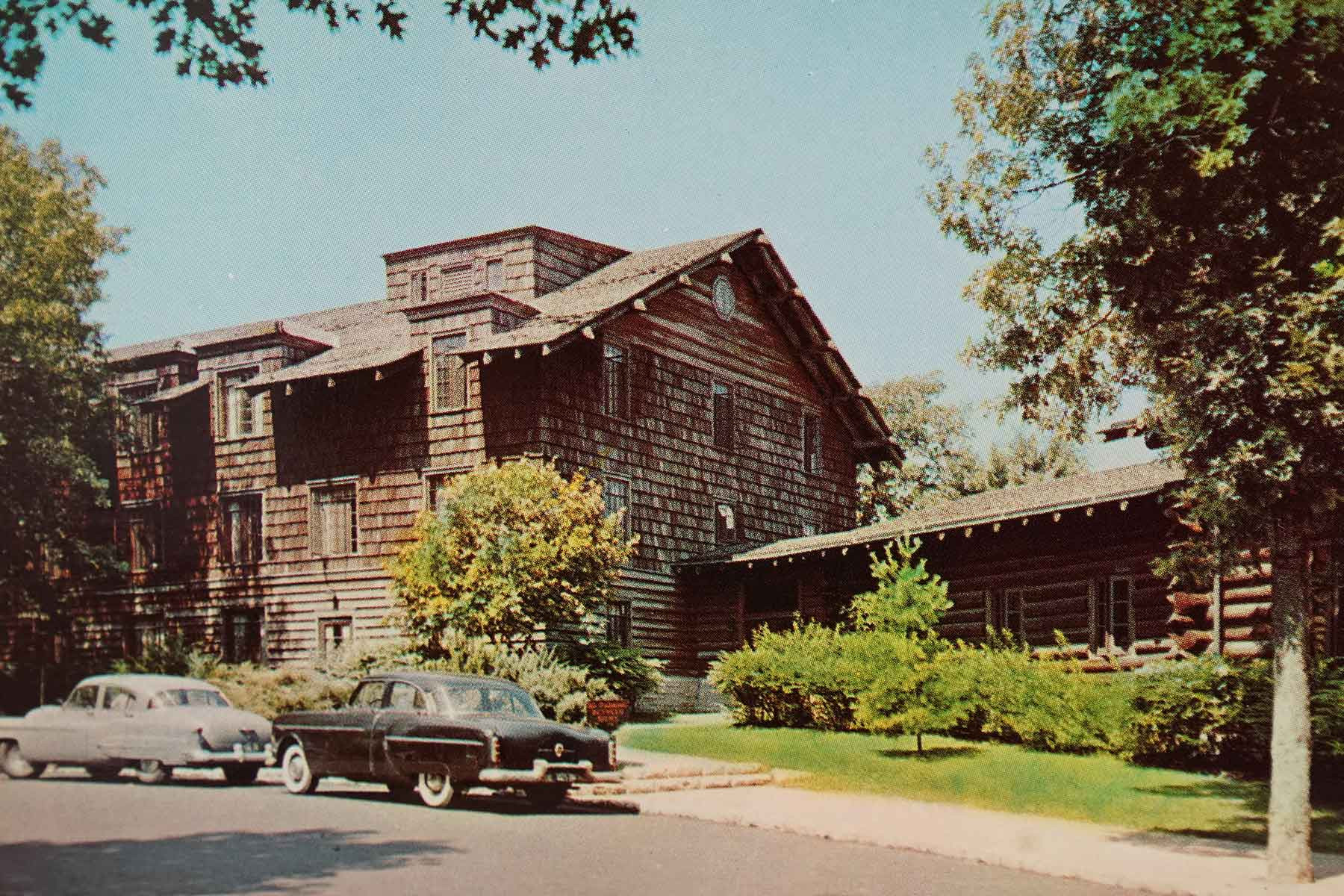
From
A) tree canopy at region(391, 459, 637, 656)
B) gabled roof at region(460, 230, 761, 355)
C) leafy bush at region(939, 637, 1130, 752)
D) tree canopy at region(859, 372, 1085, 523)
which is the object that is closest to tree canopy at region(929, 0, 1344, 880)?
leafy bush at region(939, 637, 1130, 752)

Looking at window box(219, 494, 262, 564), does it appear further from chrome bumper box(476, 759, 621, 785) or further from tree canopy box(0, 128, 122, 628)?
tree canopy box(0, 128, 122, 628)

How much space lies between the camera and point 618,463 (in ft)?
113

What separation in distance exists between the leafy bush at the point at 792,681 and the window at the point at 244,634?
36.9 ft

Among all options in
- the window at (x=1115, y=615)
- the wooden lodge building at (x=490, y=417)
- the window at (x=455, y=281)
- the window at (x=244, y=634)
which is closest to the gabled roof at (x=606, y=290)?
the wooden lodge building at (x=490, y=417)

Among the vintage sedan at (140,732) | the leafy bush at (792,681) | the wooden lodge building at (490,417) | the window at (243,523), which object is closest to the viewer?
the vintage sedan at (140,732)

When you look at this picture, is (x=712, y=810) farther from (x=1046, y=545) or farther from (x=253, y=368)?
(x=253, y=368)

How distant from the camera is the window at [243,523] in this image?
35.2m

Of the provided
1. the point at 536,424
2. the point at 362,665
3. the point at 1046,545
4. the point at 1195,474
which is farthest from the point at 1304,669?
the point at 536,424

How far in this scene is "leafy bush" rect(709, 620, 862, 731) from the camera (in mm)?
26109

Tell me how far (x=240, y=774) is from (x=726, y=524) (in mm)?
20432

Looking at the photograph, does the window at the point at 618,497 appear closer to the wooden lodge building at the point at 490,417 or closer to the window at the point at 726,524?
the wooden lodge building at the point at 490,417

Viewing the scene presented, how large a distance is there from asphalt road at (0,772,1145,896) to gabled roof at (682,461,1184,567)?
12347 mm

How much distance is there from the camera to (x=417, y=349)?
111 feet

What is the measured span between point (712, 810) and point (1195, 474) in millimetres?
7013
